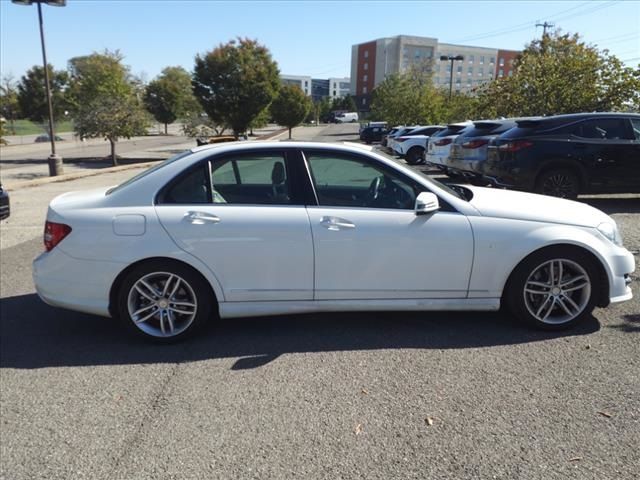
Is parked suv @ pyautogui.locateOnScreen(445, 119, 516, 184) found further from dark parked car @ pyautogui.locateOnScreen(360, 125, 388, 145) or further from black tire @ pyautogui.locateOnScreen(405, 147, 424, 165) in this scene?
dark parked car @ pyautogui.locateOnScreen(360, 125, 388, 145)

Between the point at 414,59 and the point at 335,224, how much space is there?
380 feet

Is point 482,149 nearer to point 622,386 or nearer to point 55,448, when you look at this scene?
point 622,386

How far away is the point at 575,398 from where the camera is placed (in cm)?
300

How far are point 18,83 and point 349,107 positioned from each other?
238 ft

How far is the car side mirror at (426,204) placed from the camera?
12.0ft

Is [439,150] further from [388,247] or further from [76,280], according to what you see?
[76,280]

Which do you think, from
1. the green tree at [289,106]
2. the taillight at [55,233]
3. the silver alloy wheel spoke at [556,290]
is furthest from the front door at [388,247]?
the green tree at [289,106]

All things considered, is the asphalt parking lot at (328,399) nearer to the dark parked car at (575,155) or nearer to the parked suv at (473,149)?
the dark parked car at (575,155)

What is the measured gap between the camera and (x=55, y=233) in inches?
149

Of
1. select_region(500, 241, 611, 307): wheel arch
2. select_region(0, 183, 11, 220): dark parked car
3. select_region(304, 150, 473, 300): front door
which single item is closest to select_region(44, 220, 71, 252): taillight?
select_region(304, 150, 473, 300): front door

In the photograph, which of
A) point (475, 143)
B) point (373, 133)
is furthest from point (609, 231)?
point (373, 133)

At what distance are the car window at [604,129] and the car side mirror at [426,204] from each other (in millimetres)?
6694

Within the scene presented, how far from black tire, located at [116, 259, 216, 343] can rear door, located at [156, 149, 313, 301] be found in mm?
195

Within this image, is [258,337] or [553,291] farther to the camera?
[258,337]
